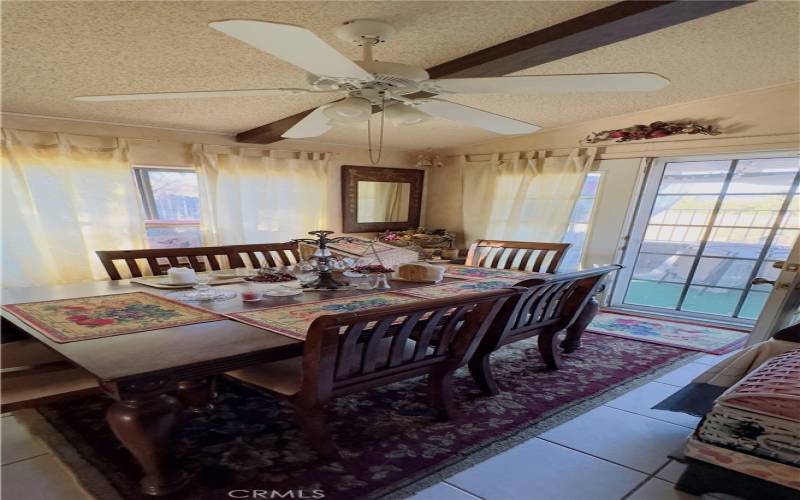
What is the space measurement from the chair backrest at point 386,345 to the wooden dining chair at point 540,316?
0.26m

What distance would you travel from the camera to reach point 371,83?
170 centimetres

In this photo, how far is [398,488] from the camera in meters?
1.54

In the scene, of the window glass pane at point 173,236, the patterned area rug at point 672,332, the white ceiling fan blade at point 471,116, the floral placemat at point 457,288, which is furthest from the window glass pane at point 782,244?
the window glass pane at point 173,236

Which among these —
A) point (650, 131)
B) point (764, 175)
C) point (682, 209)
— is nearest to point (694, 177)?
point (682, 209)

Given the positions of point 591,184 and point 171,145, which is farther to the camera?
point 591,184

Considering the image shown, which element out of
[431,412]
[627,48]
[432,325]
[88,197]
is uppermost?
[627,48]

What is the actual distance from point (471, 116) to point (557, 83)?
19.6 inches

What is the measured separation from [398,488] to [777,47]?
9.88ft

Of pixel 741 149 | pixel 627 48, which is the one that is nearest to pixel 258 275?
pixel 627 48

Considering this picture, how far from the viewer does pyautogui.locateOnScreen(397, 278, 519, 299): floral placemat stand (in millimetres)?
2197

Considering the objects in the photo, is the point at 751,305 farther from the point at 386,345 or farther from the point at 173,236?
the point at 173,236

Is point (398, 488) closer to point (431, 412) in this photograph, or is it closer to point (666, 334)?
point (431, 412)

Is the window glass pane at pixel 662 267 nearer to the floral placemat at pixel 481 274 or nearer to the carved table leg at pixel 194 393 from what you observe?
the floral placemat at pixel 481 274

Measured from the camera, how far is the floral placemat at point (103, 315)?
58.8 inches
